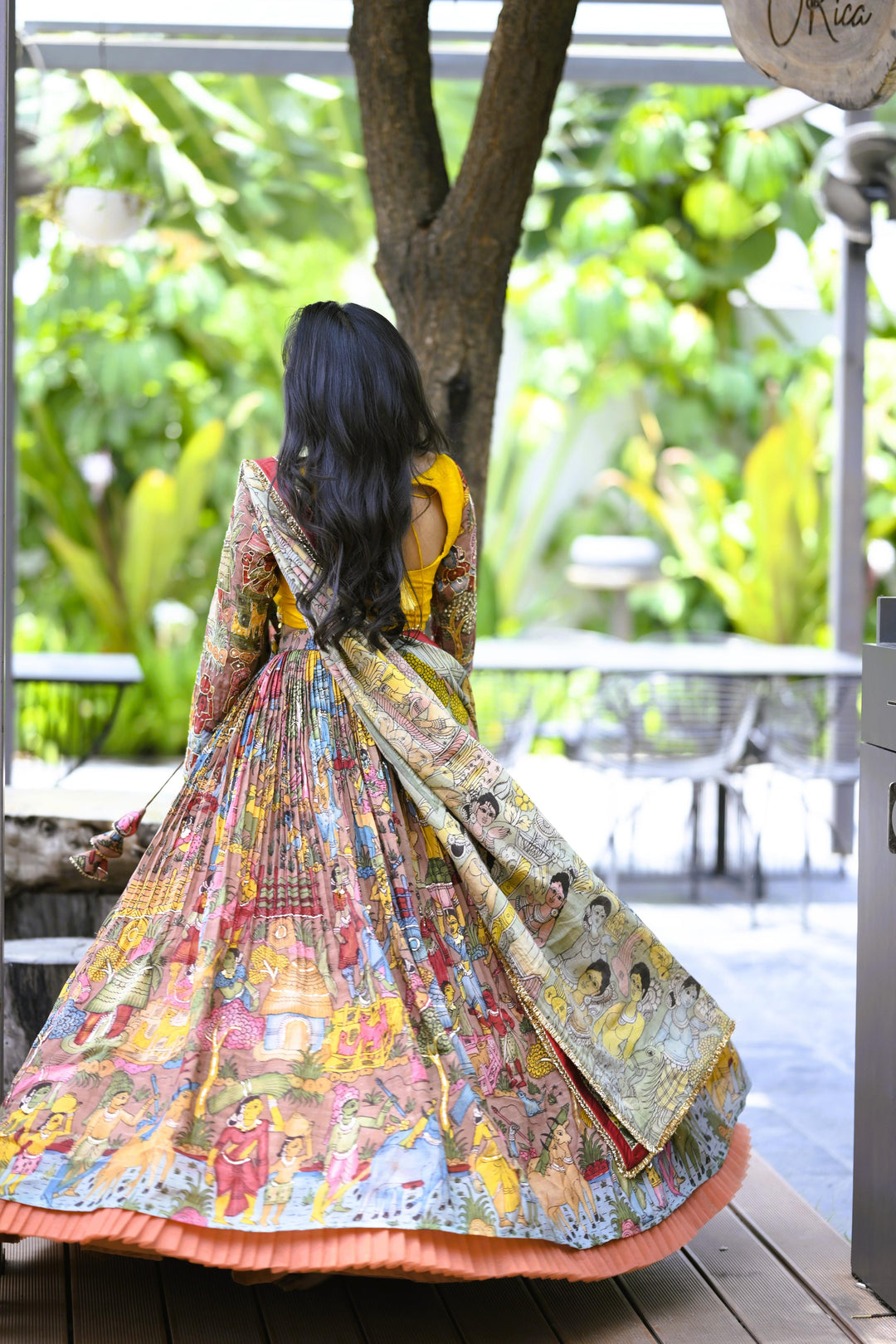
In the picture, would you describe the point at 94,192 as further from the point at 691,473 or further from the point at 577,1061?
the point at 691,473

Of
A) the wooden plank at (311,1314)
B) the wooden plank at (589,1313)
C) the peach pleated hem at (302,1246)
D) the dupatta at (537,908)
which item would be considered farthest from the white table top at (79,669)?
the peach pleated hem at (302,1246)

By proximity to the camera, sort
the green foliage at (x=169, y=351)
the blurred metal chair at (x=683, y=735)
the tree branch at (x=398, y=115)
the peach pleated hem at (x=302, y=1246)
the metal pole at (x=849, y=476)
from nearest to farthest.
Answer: the peach pleated hem at (x=302, y=1246) → the tree branch at (x=398, y=115) → the blurred metal chair at (x=683, y=735) → the metal pole at (x=849, y=476) → the green foliage at (x=169, y=351)

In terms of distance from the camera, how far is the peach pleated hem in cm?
194

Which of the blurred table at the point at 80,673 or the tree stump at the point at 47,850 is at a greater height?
the blurred table at the point at 80,673

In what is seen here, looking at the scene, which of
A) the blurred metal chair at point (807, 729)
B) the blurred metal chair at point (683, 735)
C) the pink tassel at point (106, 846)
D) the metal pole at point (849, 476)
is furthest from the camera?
the metal pole at point (849, 476)

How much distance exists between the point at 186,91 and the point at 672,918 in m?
5.48

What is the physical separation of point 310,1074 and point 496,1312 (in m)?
0.53

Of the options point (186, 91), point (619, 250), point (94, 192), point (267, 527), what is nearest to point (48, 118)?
point (186, 91)

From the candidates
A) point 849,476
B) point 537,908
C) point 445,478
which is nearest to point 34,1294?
point 537,908

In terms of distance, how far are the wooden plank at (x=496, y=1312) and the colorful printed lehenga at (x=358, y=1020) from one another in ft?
0.67

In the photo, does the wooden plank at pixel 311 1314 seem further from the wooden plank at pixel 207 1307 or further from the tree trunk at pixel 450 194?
the tree trunk at pixel 450 194

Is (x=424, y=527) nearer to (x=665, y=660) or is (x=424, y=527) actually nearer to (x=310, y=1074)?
(x=310, y=1074)

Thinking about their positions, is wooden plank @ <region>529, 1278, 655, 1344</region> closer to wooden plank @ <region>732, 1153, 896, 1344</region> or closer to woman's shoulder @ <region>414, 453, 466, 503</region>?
wooden plank @ <region>732, 1153, 896, 1344</region>

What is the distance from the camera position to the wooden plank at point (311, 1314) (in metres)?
2.21
